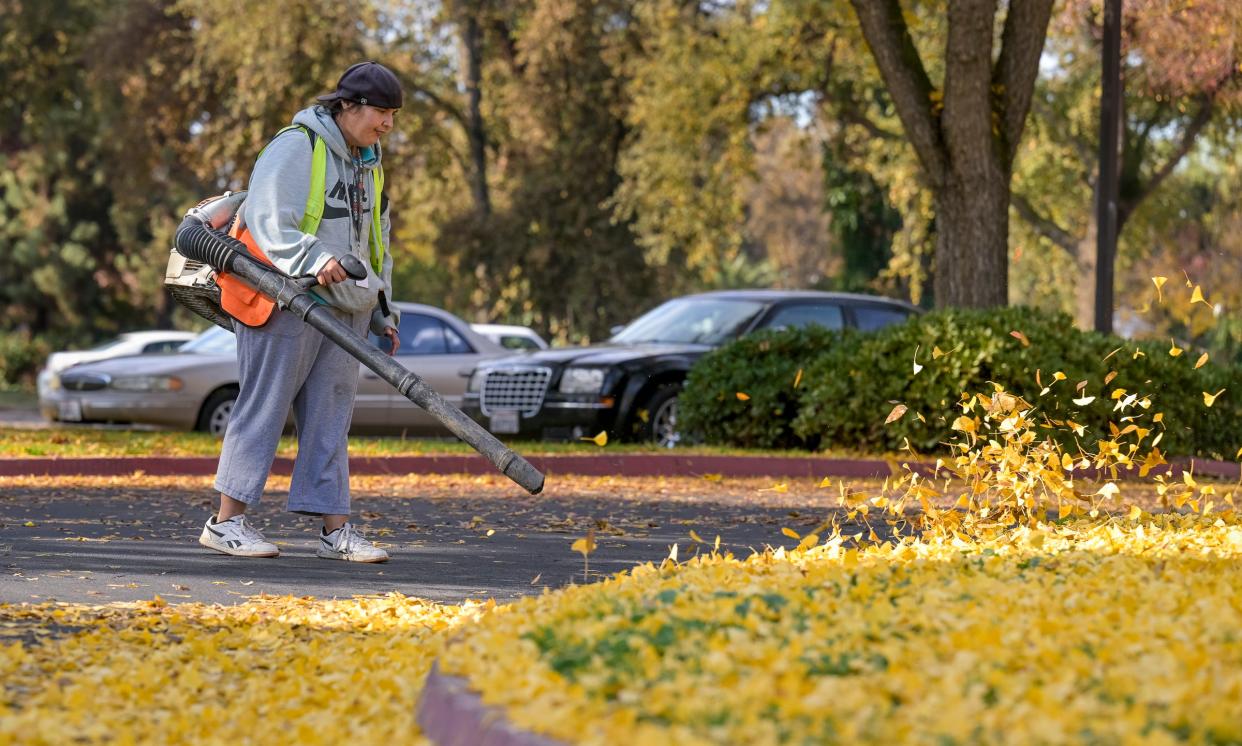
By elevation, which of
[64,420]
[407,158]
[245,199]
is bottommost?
[64,420]

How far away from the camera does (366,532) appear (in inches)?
351

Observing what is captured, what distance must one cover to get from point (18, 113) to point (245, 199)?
4054 centimetres

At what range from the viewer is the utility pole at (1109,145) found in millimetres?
17172

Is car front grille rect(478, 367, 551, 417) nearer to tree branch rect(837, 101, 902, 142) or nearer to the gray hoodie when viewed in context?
the gray hoodie

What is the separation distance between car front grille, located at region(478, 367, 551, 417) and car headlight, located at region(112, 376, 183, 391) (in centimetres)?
332

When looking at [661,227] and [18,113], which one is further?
[18,113]

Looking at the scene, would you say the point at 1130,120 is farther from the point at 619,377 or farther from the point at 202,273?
the point at 202,273

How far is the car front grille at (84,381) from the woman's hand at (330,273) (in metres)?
11.1

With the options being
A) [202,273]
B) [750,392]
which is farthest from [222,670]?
[750,392]

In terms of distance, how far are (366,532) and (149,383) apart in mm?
8790

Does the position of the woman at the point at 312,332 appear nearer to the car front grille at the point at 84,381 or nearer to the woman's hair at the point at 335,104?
the woman's hair at the point at 335,104

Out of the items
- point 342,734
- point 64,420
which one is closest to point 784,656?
point 342,734

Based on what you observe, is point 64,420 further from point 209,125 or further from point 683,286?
point 683,286

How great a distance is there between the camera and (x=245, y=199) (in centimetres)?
732
